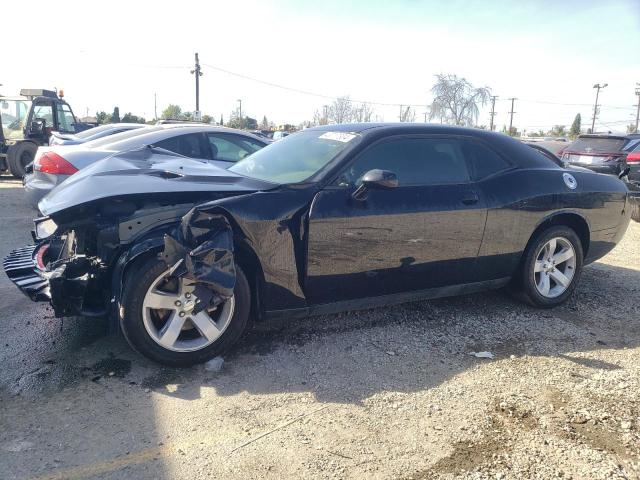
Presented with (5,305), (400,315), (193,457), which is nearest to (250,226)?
(193,457)

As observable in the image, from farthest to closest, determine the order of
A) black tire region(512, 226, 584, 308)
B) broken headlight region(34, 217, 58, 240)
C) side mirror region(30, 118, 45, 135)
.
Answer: side mirror region(30, 118, 45, 135), black tire region(512, 226, 584, 308), broken headlight region(34, 217, 58, 240)

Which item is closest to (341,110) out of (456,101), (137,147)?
(456,101)

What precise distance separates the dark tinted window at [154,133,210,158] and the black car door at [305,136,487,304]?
3.81 metres

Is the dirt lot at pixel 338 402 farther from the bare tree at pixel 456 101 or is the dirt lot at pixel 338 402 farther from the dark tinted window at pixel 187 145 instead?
the bare tree at pixel 456 101

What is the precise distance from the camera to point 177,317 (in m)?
3.14

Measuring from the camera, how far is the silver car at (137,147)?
21.6 feet

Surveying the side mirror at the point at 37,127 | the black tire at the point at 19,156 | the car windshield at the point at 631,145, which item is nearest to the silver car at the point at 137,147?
the black tire at the point at 19,156

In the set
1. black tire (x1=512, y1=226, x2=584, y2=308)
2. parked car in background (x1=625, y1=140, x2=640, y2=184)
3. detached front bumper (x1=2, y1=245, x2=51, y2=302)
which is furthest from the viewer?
parked car in background (x1=625, y1=140, x2=640, y2=184)

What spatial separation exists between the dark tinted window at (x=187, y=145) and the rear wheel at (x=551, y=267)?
4522mm

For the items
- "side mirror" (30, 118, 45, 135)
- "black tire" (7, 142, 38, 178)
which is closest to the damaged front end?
"black tire" (7, 142, 38, 178)

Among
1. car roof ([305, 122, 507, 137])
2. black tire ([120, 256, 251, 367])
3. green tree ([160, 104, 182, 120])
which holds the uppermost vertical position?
green tree ([160, 104, 182, 120])

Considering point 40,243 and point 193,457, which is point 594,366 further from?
point 40,243

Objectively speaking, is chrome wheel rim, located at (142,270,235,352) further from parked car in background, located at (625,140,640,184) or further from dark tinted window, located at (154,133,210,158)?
parked car in background, located at (625,140,640,184)

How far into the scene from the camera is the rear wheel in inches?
171
